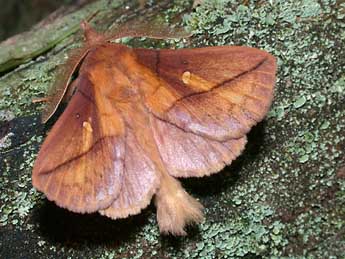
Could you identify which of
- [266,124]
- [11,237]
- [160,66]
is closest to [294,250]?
[266,124]

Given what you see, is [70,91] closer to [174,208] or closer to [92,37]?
[92,37]

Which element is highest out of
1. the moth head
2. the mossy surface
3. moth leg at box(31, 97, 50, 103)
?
the moth head

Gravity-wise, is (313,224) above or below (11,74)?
below

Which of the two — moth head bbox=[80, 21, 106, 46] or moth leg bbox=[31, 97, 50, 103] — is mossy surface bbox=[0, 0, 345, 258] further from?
moth head bbox=[80, 21, 106, 46]

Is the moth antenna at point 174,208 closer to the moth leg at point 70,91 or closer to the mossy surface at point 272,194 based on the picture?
the mossy surface at point 272,194

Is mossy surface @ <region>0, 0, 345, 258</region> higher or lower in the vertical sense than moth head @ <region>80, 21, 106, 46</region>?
lower

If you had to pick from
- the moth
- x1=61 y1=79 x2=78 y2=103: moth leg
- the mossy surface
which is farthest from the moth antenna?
x1=61 y1=79 x2=78 y2=103: moth leg

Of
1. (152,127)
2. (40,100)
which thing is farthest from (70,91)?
(152,127)

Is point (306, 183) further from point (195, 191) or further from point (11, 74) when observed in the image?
point (11, 74)
